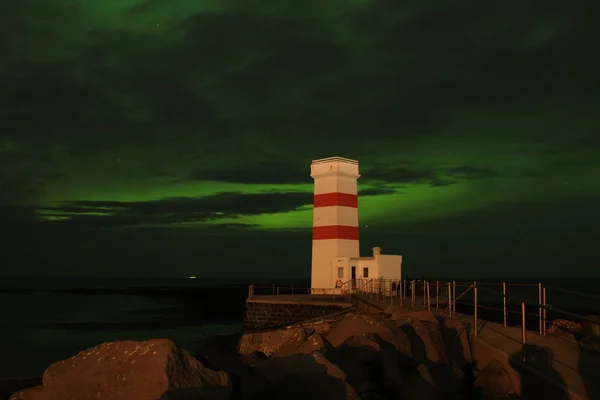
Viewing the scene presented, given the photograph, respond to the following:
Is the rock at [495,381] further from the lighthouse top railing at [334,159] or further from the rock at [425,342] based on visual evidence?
the lighthouse top railing at [334,159]

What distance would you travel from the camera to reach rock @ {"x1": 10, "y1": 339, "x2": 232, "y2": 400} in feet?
18.5

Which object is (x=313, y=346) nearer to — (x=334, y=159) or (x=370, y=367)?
(x=370, y=367)

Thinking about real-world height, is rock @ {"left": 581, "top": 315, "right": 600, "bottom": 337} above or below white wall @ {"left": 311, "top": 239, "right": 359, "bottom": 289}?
below

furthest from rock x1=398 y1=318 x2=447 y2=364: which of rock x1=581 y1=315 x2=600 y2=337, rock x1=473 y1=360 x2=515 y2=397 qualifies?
rock x1=581 y1=315 x2=600 y2=337

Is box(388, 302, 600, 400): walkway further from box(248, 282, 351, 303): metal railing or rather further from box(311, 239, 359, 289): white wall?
box(311, 239, 359, 289): white wall

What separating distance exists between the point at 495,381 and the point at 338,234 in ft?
60.3

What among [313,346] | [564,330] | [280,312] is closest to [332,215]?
[280,312]

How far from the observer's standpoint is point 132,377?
5.77 metres

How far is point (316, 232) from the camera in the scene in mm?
26859

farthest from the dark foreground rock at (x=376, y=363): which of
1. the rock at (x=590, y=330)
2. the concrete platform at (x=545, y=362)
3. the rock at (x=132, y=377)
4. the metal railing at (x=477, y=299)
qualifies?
the rock at (x=590, y=330)

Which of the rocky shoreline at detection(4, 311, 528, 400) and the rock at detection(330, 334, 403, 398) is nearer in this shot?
the rocky shoreline at detection(4, 311, 528, 400)

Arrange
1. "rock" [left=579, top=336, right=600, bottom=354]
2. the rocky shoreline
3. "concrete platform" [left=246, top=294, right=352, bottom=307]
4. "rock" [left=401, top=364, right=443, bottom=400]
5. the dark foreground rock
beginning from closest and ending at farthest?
the rocky shoreline, the dark foreground rock, "rock" [left=401, top=364, right=443, bottom=400], "rock" [left=579, top=336, right=600, bottom=354], "concrete platform" [left=246, top=294, right=352, bottom=307]

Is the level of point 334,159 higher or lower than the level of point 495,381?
higher

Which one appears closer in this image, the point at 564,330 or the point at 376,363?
the point at 376,363
